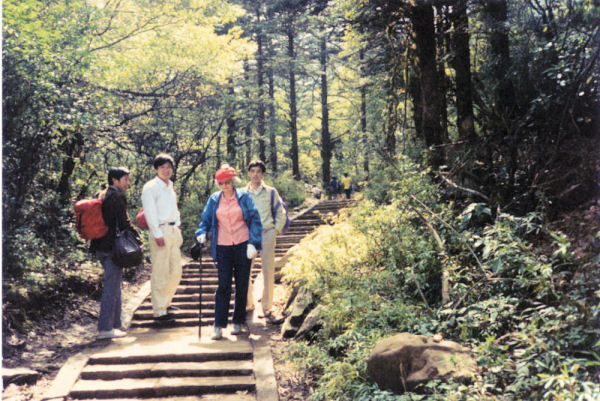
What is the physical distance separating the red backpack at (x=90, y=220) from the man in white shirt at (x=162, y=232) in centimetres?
61


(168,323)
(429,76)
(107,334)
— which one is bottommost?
(168,323)

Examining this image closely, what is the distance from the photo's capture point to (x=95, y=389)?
4.69m

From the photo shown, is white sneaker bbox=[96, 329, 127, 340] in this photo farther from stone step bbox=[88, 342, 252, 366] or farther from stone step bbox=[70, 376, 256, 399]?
stone step bbox=[70, 376, 256, 399]

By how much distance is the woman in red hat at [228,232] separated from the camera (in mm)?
6352

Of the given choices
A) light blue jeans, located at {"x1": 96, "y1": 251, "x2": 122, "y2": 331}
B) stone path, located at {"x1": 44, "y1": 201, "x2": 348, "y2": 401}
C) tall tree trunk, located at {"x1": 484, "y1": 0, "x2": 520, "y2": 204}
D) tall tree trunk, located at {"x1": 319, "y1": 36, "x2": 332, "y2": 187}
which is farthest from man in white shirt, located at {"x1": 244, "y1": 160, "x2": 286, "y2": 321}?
tall tree trunk, located at {"x1": 319, "y1": 36, "x2": 332, "y2": 187}

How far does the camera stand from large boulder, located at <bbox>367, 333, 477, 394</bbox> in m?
3.58

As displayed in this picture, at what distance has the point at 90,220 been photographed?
6.27 meters

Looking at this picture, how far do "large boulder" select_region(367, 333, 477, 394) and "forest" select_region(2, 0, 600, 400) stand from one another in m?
0.11

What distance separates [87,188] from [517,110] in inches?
348

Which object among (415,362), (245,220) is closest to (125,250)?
(245,220)

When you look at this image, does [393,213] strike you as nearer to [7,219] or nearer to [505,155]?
[505,155]

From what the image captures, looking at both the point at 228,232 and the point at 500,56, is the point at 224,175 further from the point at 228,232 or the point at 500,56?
the point at 500,56

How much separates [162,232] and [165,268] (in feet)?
1.76

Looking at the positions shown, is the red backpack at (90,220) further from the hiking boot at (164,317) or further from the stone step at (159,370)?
the stone step at (159,370)
